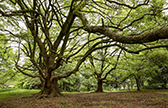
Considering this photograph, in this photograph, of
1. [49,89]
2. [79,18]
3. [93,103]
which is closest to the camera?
[79,18]

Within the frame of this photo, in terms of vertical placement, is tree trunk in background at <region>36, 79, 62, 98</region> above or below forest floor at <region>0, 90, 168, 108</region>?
above

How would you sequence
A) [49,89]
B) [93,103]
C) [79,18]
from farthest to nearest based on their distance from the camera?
[49,89]
[93,103]
[79,18]

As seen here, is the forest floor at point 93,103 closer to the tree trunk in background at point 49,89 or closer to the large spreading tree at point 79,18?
the tree trunk in background at point 49,89

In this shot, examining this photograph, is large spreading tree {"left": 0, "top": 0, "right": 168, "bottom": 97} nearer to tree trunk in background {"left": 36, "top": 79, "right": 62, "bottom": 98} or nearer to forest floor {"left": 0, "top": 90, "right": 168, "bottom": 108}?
tree trunk in background {"left": 36, "top": 79, "right": 62, "bottom": 98}

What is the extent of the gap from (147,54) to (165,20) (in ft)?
15.1

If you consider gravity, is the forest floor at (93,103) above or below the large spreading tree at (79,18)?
below

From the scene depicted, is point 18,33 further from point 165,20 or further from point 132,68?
A: point 132,68

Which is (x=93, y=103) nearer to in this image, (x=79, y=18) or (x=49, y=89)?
(x=49, y=89)

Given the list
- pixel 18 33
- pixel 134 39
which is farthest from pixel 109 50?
pixel 134 39

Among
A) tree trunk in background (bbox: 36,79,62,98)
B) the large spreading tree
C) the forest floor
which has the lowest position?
the forest floor

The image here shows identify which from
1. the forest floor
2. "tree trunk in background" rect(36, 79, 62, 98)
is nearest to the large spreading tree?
"tree trunk in background" rect(36, 79, 62, 98)

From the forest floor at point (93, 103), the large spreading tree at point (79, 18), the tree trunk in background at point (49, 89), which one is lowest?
the forest floor at point (93, 103)

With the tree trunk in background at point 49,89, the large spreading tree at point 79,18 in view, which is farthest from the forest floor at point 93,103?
the large spreading tree at point 79,18

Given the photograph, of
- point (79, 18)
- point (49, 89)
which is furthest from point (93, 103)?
point (79, 18)
